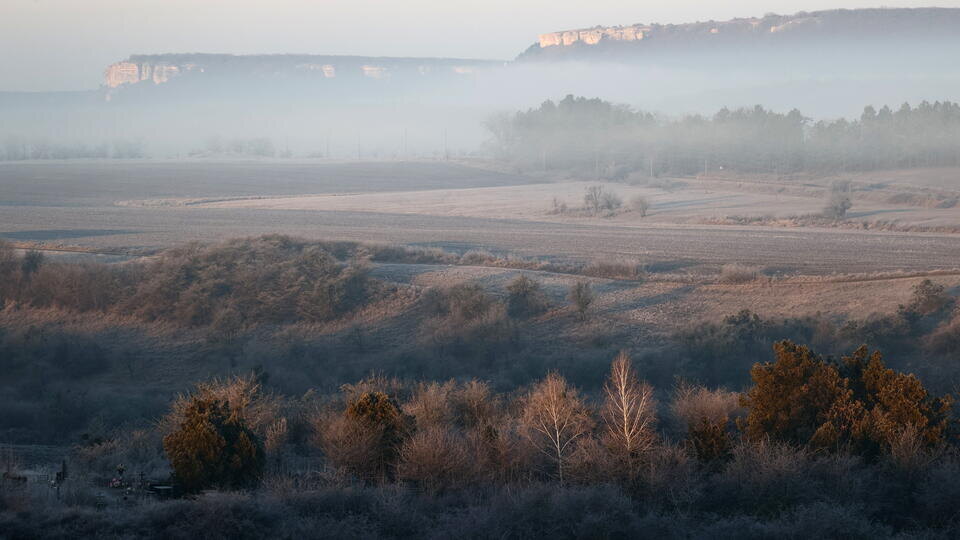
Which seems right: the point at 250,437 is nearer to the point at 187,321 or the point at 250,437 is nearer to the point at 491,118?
the point at 187,321

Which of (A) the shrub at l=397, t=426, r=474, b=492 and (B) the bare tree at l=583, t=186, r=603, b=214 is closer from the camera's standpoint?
(A) the shrub at l=397, t=426, r=474, b=492

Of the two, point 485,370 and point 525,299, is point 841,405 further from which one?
point 525,299

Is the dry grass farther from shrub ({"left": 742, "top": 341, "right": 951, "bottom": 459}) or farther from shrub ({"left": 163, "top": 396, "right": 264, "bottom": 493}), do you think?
shrub ({"left": 163, "top": 396, "right": 264, "bottom": 493})

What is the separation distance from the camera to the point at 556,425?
15.6 metres

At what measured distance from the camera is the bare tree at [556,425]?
16141mm

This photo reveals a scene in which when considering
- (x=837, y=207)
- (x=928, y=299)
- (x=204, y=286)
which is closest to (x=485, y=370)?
(x=204, y=286)

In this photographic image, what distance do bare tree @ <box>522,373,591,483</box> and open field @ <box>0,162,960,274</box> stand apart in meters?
24.6

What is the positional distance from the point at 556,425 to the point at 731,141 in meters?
103

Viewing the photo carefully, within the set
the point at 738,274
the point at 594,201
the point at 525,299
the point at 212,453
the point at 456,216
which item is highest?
the point at 594,201

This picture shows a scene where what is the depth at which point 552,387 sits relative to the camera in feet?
60.8

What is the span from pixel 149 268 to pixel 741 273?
24.6 meters

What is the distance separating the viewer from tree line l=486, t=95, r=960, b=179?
100 metres

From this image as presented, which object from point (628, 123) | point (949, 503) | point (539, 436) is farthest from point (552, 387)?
point (628, 123)

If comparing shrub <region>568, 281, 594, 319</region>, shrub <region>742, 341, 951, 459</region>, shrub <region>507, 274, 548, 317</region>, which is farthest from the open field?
shrub <region>742, 341, 951, 459</region>
